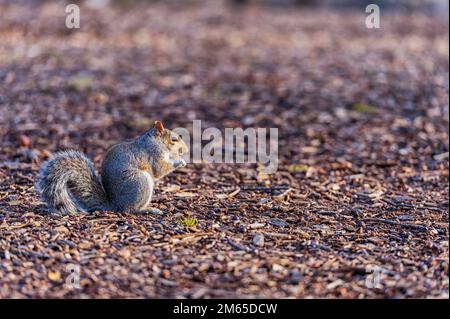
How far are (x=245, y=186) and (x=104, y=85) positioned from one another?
3.90 metres

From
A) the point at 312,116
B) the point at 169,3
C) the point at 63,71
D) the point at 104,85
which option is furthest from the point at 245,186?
the point at 169,3

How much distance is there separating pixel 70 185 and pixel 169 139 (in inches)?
33.5

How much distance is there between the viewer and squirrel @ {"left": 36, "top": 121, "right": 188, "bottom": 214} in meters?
4.26

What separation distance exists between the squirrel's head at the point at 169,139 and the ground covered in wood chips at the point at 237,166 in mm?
369

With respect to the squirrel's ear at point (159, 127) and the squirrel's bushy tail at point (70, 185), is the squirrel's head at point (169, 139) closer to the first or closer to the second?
the squirrel's ear at point (159, 127)

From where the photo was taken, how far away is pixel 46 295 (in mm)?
3387

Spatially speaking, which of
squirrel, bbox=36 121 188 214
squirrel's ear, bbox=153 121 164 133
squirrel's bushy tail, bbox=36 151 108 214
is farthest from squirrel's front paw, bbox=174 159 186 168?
squirrel's bushy tail, bbox=36 151 108 214

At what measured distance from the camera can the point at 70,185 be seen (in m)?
4.39

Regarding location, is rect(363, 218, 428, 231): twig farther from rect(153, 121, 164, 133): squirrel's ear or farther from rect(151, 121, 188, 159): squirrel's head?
rect(153, 121, 164, 133): squirrel's ear

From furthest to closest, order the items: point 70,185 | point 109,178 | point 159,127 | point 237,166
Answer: point 237,166 < point 159,127 < point 109,178 < point 70,185

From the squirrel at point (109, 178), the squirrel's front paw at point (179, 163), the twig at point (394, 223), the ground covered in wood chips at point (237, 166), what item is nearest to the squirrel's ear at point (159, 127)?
the squirrel at point (109, 178)

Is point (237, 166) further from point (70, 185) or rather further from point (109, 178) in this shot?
point (70, 185)

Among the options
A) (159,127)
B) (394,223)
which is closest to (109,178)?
(159,127)

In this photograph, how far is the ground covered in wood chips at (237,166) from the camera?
145 inches
